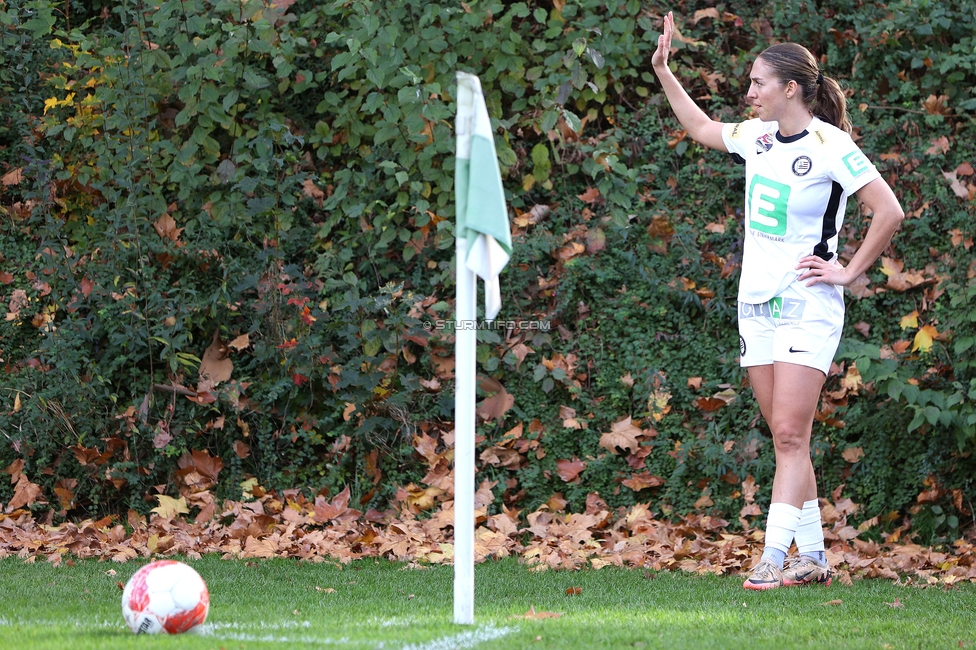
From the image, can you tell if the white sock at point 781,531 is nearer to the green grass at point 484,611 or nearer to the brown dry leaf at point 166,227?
the green grass at point 484,611

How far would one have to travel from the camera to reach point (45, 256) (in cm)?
768

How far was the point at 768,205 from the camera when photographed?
15.6 feet

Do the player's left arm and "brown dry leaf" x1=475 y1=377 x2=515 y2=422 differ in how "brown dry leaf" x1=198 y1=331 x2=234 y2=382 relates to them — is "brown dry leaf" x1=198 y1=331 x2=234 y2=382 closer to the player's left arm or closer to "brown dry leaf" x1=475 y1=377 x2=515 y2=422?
"brown dry leaf" x1=475 y1=377 x2=515 y2=422

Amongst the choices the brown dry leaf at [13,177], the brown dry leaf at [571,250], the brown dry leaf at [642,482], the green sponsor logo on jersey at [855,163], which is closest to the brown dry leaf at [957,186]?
the brown dry leaf at [571,250]

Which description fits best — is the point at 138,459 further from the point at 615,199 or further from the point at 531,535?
the point at 615,199

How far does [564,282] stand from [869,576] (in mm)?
3056

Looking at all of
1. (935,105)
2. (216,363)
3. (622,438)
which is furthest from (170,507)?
(935,105)

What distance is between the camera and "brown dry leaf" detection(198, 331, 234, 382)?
24.8ft

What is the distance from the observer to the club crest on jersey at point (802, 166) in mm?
4660

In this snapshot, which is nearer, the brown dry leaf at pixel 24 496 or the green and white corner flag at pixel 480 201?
the green and white corner flag at pixel 480 201

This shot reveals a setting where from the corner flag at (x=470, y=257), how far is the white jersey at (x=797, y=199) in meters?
1.70

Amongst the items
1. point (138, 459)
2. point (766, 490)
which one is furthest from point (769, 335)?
point (138, 459)

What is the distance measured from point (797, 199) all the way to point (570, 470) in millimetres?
2901

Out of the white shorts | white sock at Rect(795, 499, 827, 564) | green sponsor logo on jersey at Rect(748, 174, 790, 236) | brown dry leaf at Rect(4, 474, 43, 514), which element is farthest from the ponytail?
brown dry leaf at Rect(4, 474, 43, 514)
